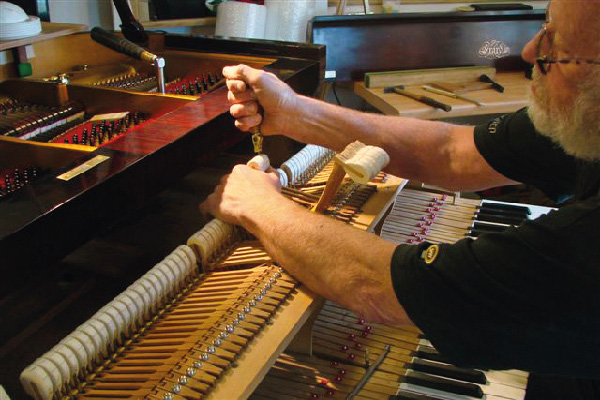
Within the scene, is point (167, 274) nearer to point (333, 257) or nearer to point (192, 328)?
point (192, 328)

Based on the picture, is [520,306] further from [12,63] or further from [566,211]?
[12,63]

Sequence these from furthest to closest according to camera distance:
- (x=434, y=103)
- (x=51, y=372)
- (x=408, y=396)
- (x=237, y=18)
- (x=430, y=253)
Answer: (x=237, y=18), (x=434, y=103), (x=408, y=396), (x=430, y=253), (x=51, y=372)

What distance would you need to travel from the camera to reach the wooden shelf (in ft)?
6.62

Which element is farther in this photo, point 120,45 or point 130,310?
point 120,45

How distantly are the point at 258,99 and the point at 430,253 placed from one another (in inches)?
34.2

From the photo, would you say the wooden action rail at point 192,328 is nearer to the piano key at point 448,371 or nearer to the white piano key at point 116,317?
the white piano key at point 116,317

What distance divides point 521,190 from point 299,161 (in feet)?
9.31

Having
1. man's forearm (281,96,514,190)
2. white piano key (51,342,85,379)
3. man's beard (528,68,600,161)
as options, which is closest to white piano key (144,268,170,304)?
white piano key (51,342,85,379)

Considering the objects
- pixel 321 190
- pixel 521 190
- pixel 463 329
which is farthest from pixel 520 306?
pixel 521 190

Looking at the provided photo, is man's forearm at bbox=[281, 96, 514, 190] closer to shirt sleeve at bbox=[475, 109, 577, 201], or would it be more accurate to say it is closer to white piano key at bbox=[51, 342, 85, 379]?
shirt sleeve at bbox=[475, 109, 577, 201]

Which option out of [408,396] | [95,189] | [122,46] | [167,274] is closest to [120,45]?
[122,46]

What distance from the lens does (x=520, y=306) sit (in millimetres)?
1094

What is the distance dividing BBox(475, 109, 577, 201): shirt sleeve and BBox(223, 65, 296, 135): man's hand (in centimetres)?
69

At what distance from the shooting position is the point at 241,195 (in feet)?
4.95
